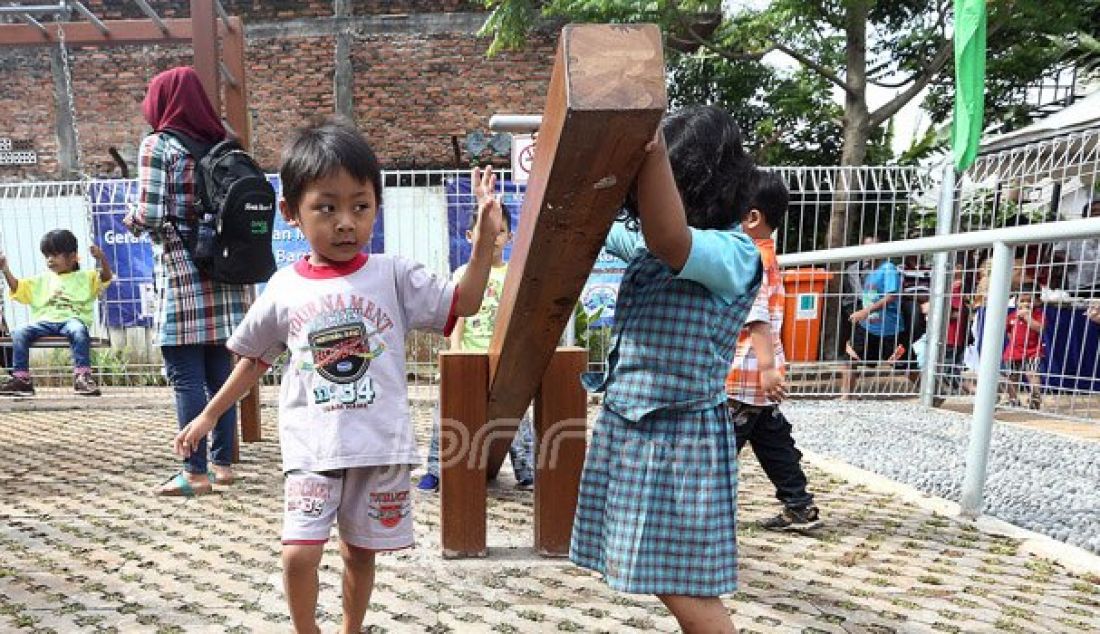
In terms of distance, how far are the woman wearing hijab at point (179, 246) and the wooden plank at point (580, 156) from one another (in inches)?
79.4

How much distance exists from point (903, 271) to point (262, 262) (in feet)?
16.4

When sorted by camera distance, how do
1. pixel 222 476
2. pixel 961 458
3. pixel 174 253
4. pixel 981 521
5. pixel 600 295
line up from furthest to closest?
pixel 600 295 → pixel 961 458 → pixel 222 476 → pixel 174 253 → pixel 981 521

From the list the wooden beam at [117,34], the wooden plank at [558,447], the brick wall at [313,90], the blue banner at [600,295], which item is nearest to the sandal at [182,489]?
the wooden plank at [558,447]

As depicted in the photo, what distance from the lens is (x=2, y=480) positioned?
11.5ft

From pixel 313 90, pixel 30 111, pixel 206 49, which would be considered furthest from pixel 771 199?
pixel 30 111

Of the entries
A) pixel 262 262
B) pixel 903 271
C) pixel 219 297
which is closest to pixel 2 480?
pixel 219 297

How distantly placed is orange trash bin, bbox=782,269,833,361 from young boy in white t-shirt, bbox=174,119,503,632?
4981mm

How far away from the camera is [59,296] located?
6234 millimetres

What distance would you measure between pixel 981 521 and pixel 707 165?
2.31 m

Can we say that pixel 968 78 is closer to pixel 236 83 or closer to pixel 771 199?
pixel 771 199

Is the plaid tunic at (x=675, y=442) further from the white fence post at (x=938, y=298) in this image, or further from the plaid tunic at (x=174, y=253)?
the white fence post at (x=938, y=298)

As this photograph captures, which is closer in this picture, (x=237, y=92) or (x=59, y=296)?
(x=237, y=92)

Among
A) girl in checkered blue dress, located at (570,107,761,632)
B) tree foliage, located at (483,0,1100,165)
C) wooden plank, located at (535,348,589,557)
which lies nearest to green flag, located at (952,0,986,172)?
tree foliage, located at (483,0,1100,165)

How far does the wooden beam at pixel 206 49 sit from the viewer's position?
12.3 feet
